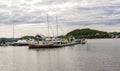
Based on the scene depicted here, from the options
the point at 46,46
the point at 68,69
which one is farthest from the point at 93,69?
the point at 46,46

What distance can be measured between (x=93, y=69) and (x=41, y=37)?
365 feet

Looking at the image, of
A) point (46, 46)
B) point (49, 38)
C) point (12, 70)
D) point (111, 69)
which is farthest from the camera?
point (49, 38)

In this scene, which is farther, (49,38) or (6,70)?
(49,38)

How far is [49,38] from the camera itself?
14912 cm

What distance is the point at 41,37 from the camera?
15538 cm

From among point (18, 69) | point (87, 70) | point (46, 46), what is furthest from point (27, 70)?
point (46, 46)

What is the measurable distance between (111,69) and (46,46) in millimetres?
73724

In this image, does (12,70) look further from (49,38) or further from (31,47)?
(49,38)

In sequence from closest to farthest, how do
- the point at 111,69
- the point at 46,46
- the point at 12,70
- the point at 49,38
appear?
the point at 111,69
the point at 12,70
the point at 46,46
the point at 49,38

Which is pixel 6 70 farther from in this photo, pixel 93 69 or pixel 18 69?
pixel 93 69

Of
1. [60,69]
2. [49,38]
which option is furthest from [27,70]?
[49,38]

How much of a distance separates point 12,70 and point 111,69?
17.0m

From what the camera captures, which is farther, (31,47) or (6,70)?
(31,47)

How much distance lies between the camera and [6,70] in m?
47.7
